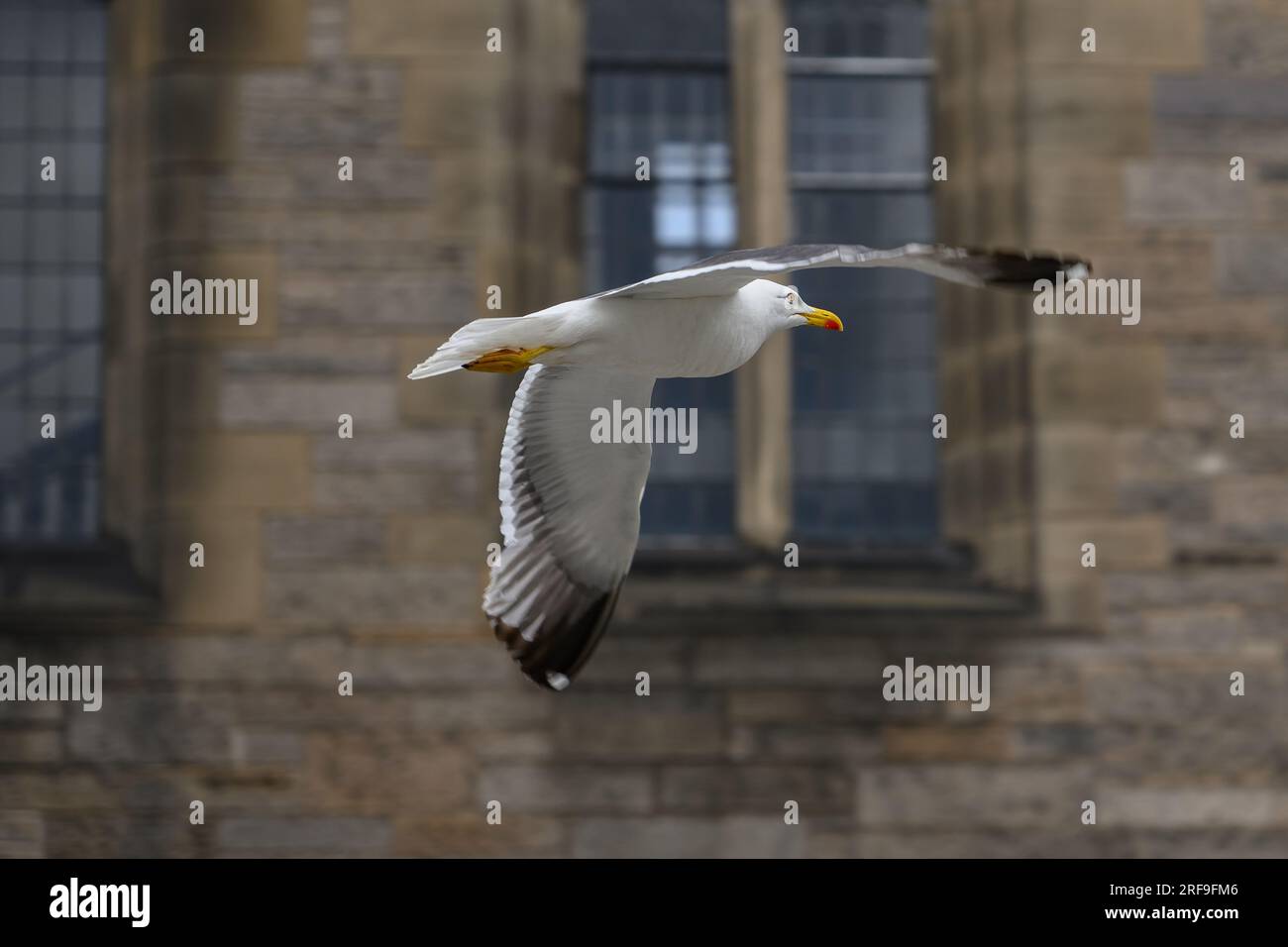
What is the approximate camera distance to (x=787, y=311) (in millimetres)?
5051

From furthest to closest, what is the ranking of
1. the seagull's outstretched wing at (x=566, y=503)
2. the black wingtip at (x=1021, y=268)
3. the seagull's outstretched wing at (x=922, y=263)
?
1. the seagull's outstretched wing at (x=566, y=503)
2. the black wingtip at (x=1021, y=268)
3. the seagull's outstretched wing at (x=922, y=263)

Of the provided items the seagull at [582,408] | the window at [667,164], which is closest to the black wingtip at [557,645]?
the seagull at [582,408]

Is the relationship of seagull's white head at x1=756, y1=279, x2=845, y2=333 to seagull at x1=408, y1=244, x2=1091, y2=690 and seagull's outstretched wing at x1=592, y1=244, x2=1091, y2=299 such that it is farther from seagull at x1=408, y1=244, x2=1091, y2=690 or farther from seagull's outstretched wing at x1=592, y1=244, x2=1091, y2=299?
seagull's outstretched wing at x1=592, y1=244, x2=1091, y2=299

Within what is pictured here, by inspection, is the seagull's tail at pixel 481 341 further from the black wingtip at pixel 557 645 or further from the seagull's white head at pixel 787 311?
the black wingtip at pixel 557 645

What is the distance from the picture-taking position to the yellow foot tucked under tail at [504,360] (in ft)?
15.0

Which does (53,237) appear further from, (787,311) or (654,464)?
(787,311)

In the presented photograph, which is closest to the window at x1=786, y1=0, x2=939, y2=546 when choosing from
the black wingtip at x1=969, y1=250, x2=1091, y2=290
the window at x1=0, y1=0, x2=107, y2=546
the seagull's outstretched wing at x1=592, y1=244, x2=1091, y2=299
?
the window at x1=0, y1=0, x2=107, y2=546

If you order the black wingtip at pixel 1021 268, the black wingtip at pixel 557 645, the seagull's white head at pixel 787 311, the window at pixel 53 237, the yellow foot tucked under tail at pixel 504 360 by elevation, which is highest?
the window at pixel 53 237

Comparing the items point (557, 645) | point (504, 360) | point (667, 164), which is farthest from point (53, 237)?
point (504, 360)

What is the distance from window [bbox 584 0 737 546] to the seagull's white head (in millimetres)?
3189

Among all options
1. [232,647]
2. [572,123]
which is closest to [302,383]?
[232,647]

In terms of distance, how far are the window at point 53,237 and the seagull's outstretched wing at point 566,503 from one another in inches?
125

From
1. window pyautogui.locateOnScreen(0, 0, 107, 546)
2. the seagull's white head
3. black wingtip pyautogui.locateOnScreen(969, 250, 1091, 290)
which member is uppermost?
window pyautogui.locateOnScreen(0, 0, 107, 546)

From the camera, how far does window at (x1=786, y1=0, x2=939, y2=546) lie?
8.36m
